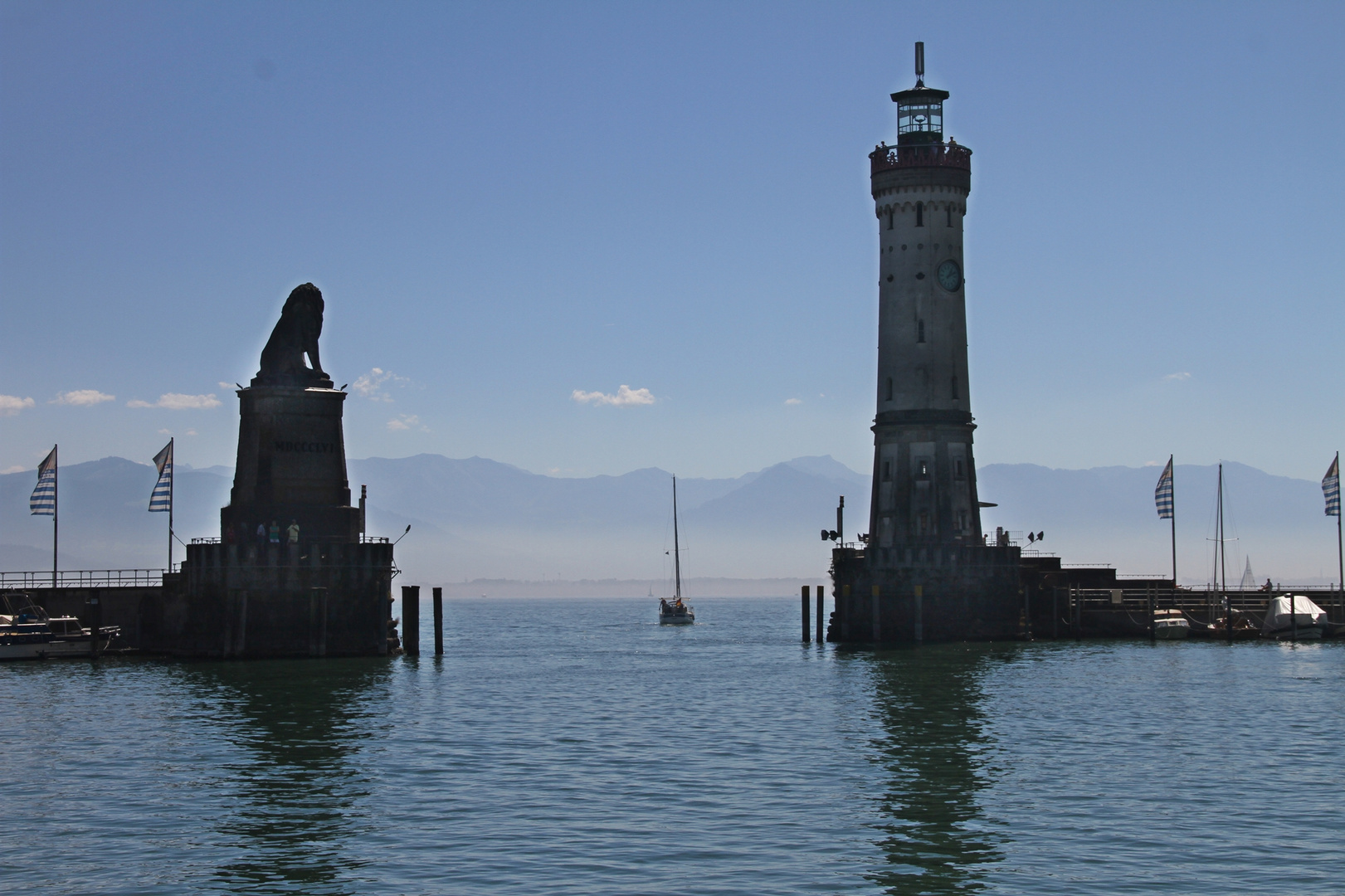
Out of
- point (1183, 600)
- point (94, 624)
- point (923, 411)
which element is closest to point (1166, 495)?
point (1183, 600)

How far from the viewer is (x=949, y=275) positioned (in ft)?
285

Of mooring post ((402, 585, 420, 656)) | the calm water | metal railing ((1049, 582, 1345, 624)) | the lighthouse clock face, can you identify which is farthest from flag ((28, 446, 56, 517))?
metal railing ((1049, 582, 1345, 624))

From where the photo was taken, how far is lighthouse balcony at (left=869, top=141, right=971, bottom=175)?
87.4 m

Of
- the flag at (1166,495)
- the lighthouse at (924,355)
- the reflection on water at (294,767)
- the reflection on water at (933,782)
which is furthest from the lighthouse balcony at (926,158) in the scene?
the reflection on water at (294,767)

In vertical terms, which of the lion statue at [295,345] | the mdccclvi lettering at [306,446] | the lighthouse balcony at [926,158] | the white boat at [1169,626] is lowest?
the white boat at [1169,626]

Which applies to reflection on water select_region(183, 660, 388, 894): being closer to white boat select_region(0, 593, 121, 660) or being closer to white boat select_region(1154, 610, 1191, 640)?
white boat select_region(0, 593, 121, 660)

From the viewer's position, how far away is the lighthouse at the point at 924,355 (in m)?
86.6

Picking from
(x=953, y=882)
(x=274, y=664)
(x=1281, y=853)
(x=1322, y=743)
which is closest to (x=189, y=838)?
(x=953, y=882)

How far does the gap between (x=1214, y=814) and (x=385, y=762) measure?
2185cm

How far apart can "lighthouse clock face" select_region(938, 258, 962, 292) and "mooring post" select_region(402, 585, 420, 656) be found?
35.2 metres

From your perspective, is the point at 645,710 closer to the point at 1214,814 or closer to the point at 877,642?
the point at 1214,814

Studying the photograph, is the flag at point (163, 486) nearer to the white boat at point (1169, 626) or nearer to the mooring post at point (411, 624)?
the mooring post at point (411, 624)

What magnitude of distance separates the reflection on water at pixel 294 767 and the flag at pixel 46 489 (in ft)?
42.8

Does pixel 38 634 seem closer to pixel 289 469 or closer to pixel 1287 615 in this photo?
pixel 289 469
